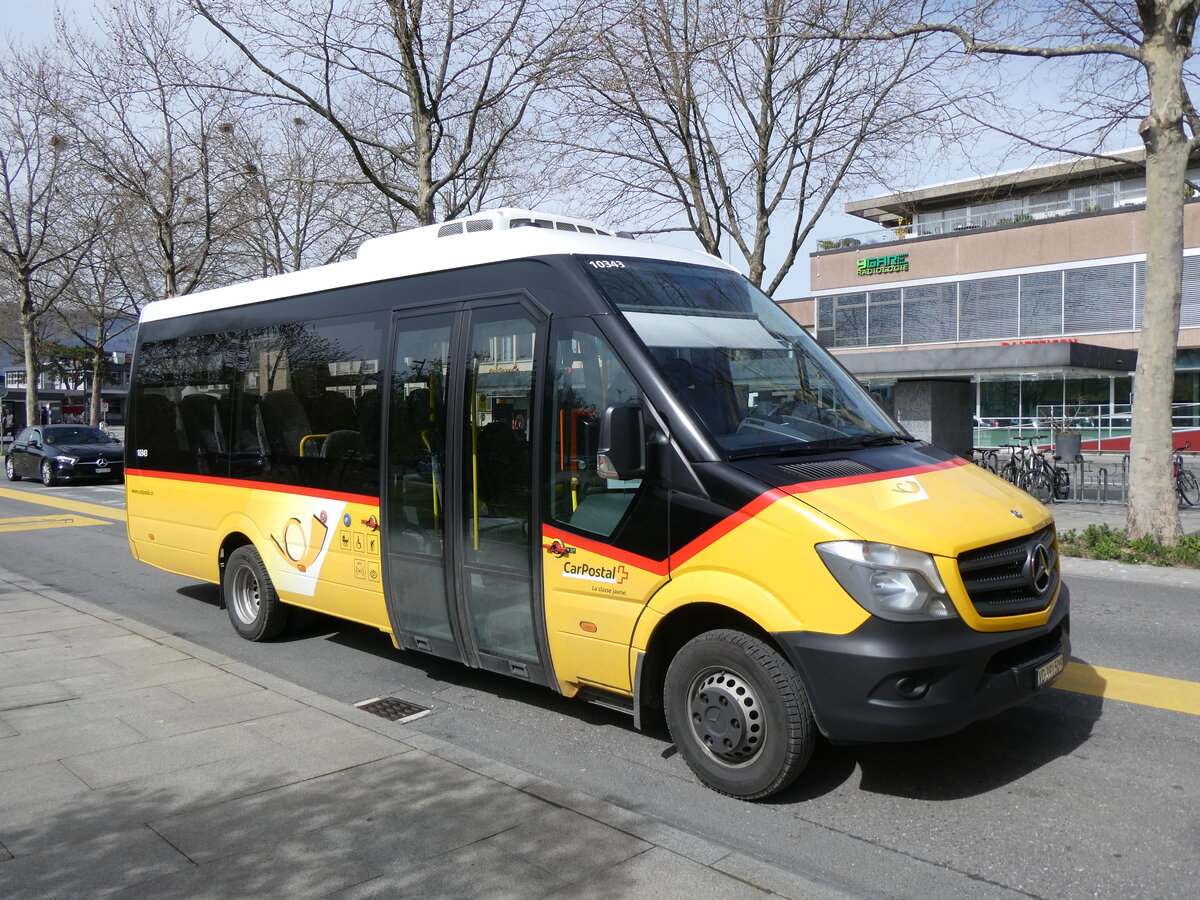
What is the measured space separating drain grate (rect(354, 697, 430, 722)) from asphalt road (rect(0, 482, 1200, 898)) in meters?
0.10

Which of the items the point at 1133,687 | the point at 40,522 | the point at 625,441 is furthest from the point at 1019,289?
the point at 625,441

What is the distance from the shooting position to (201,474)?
27.7 feet

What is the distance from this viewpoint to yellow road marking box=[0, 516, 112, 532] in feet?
52.5

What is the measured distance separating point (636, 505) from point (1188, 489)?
15.6 m

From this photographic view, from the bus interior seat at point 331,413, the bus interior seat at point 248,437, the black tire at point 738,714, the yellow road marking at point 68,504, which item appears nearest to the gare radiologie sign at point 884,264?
the yellow road marking at point 68,504

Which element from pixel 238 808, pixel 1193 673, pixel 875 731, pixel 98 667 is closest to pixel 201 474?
pixel 98 667

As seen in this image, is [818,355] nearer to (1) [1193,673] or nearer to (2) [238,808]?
(1) [1193,673]

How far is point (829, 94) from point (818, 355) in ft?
42.2

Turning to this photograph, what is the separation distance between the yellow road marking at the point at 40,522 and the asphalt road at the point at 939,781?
1066 cm

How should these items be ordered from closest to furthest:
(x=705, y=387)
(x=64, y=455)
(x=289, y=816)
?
(x=289, y=816) < (x=705, y=387) < (x=64, y=455)

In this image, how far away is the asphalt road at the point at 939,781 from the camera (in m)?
3.88

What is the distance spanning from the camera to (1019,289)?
38406mm

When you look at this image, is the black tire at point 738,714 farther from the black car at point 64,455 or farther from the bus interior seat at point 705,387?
the black car at point 64,455

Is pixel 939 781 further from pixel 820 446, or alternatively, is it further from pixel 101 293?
pixel 101 293
